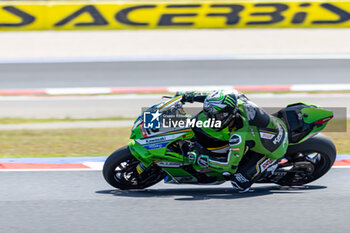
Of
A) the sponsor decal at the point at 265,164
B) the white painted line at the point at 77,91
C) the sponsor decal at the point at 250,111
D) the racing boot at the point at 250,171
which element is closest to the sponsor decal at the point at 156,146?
the racing boot at the point at 250,171

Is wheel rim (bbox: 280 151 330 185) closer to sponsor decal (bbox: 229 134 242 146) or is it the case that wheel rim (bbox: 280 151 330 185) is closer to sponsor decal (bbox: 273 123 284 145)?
sponsor decal (bbox: 273 123 284 145)

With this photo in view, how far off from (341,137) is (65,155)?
191 inches

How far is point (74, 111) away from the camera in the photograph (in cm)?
1354

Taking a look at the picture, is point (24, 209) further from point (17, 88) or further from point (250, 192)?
point (17, 88)

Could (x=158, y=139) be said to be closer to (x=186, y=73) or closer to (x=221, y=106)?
(x=221, y=106)

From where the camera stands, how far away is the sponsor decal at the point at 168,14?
1742 centimetres

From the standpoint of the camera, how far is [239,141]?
19.3ft

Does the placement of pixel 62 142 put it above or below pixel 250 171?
above

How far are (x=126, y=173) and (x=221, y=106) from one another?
1.25 meters

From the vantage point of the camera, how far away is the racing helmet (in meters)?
5.82

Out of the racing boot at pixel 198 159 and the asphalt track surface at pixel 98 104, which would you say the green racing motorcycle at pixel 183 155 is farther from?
the asphalt track surface at pixel 98 104

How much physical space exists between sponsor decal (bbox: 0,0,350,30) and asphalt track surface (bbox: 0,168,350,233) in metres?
11.1

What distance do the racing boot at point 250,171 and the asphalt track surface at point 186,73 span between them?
31.2 ft

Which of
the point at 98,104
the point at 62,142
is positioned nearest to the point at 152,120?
the point at 62,142
